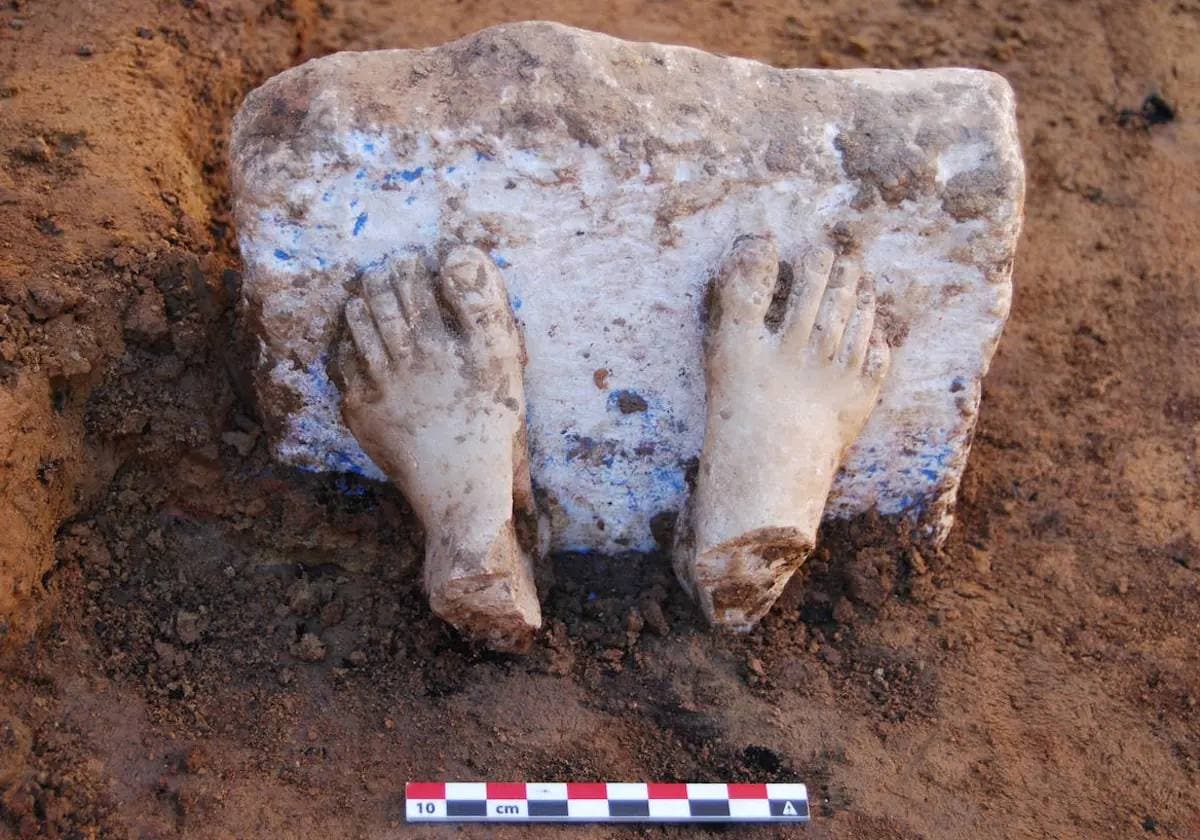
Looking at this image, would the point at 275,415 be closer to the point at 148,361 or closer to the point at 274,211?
the point at 148,361

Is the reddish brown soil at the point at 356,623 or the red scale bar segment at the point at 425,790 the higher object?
the reddish brown soil at the point at 356,623

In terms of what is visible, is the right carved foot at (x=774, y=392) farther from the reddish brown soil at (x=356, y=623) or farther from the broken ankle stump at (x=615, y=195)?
the reddish brown soil at (x=356, y=623)

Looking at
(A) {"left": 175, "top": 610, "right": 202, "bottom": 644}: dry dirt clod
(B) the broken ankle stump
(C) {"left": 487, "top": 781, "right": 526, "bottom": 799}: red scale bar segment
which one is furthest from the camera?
(A) {"left": 175, "top": 610, "right": 202, "bottom": 644}: dry dirt clod

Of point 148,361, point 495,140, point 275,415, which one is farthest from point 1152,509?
point 148,361

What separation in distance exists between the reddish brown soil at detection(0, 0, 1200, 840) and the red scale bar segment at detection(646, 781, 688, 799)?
0.05 m

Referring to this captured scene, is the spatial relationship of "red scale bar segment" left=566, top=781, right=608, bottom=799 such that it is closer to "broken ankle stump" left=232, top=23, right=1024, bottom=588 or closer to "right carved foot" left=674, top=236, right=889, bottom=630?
"right carved foot" left=674, top=236, right=889, bottom=630

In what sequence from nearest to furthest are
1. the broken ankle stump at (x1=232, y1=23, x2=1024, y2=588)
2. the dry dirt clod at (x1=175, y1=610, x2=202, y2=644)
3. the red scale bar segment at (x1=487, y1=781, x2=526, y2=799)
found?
the broken ankle stump at (x1=232, y1=23, x2=1024, y2=588)
the red scale bar segment at (x1=487, y1=781, x2=526, y2=799)
the dry dirt clod at (x1=175, y1=610, x2=202, y2=644)

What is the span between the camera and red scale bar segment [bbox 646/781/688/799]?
2.56 meters

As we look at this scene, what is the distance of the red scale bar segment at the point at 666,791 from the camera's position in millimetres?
2561

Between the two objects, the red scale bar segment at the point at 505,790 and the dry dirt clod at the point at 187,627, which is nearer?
the red scale bar segment at the point at 505,790

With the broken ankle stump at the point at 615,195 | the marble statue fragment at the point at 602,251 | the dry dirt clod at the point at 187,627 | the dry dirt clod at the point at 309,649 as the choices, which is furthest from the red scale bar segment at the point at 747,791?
the dry dirt clod at the point at 187,627

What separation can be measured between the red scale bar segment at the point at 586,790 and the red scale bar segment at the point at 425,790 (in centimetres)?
25

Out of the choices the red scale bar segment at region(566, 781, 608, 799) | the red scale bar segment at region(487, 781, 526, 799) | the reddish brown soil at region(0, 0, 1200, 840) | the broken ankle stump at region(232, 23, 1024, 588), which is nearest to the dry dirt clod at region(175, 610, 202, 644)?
the reddish brown soil at region(0, 0, 1200, 840)

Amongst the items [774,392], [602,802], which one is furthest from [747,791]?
[774,392]
